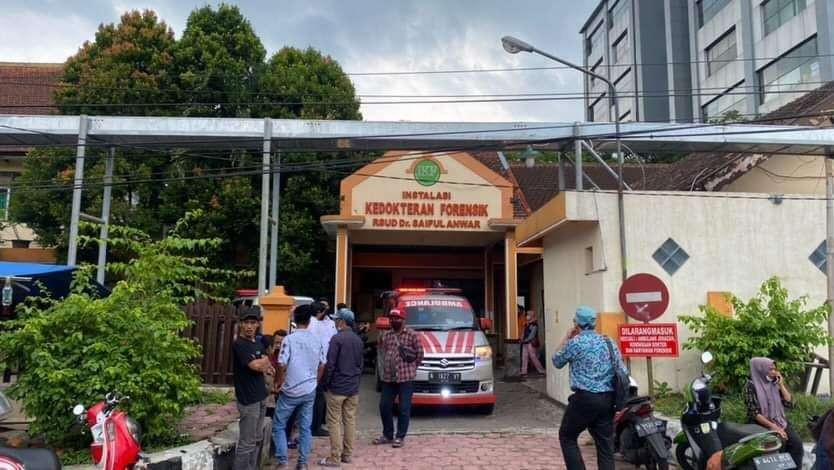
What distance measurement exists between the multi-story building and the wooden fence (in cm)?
1407

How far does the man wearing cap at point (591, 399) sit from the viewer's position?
559 cm

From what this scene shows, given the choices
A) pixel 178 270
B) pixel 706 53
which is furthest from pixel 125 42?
pixel 706 53

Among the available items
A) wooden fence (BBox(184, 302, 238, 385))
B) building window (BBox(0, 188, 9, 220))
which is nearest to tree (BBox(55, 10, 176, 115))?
building window (BBox(0, 188, 9, 220))

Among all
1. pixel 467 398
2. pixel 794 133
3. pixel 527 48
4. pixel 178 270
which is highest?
pixel 527 48

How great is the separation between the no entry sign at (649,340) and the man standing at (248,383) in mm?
5476

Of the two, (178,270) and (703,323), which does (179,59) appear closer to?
(178,270)

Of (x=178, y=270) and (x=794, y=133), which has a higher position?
(x=794, y=133)

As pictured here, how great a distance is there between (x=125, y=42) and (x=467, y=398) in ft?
49.6

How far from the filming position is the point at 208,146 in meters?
14.7

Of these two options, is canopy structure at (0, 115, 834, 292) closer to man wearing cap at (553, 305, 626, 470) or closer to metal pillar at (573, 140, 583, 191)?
metal pillar at (573, 140, 583, 191)

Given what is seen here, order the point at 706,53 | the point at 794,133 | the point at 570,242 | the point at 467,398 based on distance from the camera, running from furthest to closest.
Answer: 1. the point at 706,53
2. the point at 794,133
3. the point at 570,242
4. the point at 467,398

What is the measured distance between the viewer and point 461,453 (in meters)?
7.62

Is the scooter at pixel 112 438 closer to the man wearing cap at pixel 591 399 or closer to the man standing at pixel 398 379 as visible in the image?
the man standing at pixel 398 379

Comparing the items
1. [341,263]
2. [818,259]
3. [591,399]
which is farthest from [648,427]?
[341,263]
